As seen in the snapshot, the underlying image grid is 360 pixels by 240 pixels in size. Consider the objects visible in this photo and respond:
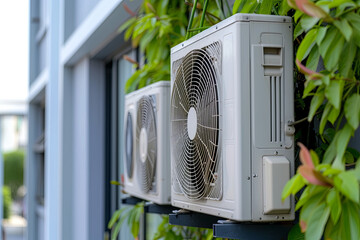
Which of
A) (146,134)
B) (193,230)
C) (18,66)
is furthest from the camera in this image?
(18,66)

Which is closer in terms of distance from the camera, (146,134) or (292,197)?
(292,197)

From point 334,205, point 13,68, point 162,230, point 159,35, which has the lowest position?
point 162,230

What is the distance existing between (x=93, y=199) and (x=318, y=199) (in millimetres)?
3519

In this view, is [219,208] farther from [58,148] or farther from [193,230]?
[58,148]

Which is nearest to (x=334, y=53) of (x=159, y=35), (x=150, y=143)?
(x=150, y=143)

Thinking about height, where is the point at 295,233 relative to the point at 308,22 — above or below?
below

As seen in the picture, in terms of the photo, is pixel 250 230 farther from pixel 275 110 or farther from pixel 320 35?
pixel 320 35

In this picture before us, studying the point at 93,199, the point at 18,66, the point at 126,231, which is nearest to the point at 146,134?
the point at 126,231

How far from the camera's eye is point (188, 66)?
72.4 inches

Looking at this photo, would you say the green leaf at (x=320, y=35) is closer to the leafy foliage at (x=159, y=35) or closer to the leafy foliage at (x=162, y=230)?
the leafy foliage at (x=159, y=35)

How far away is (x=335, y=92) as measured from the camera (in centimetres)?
132

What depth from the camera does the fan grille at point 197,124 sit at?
1.67 m

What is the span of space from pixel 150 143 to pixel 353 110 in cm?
124

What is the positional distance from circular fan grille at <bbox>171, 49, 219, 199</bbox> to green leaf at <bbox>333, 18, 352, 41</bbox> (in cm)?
40
